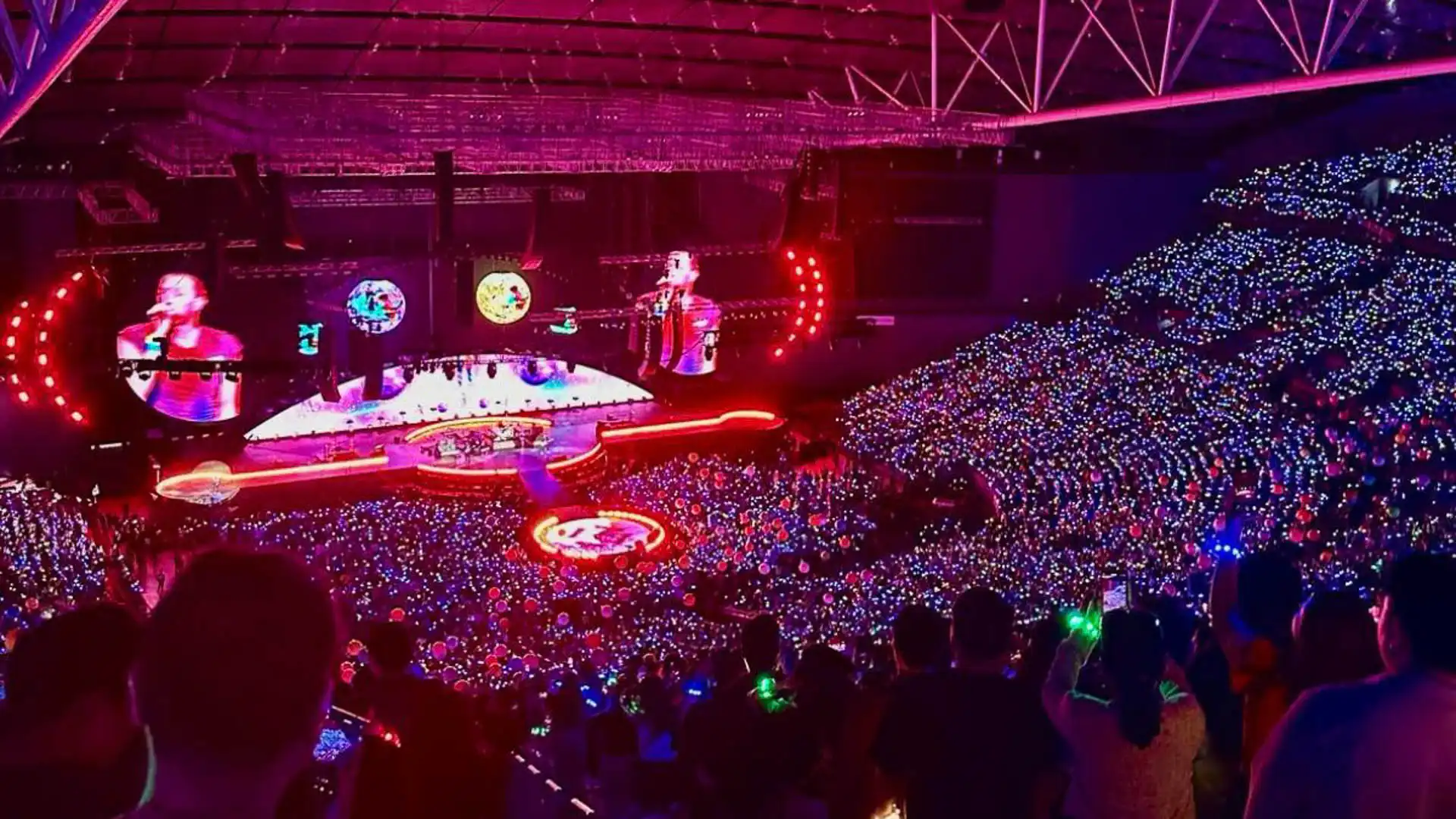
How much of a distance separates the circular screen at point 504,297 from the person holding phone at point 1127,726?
531 inches

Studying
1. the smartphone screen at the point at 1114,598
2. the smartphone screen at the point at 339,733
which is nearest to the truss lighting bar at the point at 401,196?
the smartphone screen at the point at 1114,598

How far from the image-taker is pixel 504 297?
610 inches

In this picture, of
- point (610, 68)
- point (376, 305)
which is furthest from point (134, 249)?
point (610, 68)

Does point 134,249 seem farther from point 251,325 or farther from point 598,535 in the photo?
point 598,535

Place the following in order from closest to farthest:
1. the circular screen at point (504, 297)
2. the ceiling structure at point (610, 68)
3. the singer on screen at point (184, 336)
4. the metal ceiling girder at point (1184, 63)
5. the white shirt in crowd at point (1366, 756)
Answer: the white shirt in crowd at point (1366, 756)
the metal ceiling girder at point (1184, 63)
the ceiling structure at point (610, 68)
the singer on screen at point (184, 336)
the circular screen at point (504, 297)

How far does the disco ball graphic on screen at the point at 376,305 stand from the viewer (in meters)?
14.8

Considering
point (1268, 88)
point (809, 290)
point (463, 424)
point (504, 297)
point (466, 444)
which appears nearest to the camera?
point (1268, 88)

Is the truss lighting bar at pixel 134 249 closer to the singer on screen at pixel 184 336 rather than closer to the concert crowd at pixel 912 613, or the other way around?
the singer on screen at pixel 184 336

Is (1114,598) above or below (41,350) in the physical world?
below

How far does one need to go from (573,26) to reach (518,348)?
593 centimetres

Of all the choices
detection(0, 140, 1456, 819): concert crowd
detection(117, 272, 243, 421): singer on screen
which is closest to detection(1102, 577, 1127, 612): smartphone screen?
detection(0, 140, 1456, 819): concert crowd

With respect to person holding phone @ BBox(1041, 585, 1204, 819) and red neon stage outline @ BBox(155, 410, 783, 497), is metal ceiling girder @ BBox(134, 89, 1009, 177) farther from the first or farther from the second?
person holding phone @ BBox(1041, 585, 1204, 819)

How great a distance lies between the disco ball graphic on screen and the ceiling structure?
11.3ft

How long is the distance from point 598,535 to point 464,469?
94.3 inches
